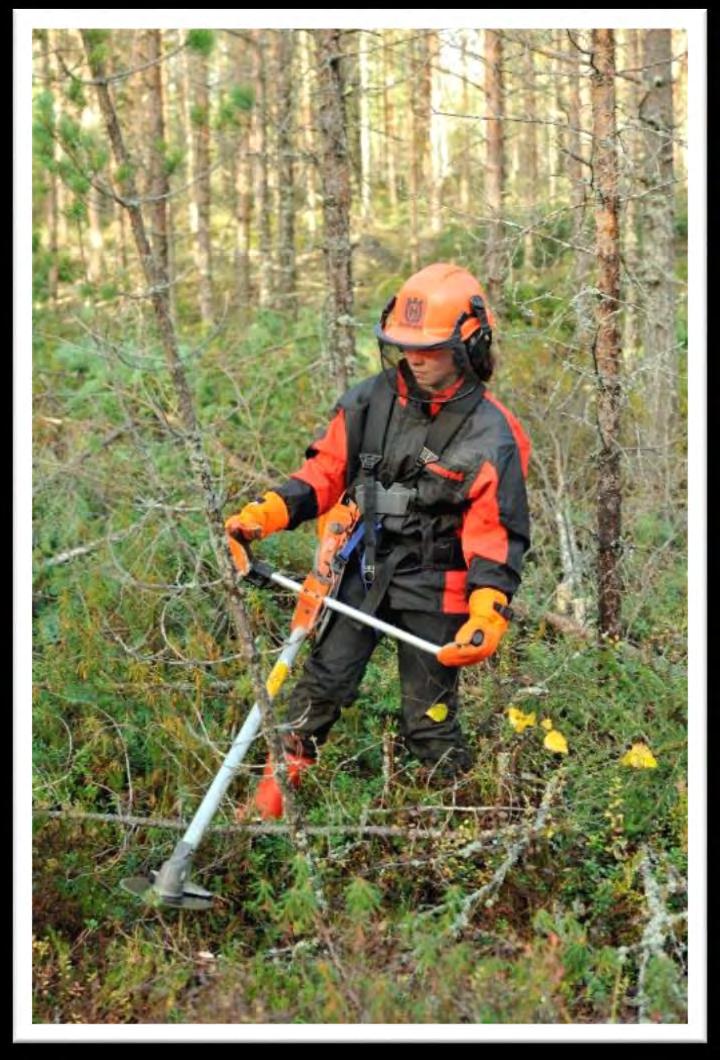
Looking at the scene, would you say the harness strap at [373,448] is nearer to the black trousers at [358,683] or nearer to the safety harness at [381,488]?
the safety harness at [381,488]

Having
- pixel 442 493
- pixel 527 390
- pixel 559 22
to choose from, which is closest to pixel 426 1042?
pixel 442 493

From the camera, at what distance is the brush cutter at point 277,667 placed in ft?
13.4

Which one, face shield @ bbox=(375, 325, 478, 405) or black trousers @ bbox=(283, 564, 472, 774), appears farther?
black trousers @ bbox=(283, 564, 472, 774)

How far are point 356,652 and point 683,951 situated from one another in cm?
171

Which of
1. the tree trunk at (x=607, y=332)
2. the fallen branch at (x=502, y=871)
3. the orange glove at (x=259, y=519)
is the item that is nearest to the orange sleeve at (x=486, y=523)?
the orange glove at (x=259, y=519)

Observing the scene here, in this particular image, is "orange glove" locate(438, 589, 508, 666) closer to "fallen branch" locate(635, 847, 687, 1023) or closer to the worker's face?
the worker's face

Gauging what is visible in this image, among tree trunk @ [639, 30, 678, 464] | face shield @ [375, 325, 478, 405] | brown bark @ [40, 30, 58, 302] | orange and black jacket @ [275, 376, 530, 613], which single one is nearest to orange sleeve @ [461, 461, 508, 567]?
orange and black jacket @ [275, 376, 530, 613]

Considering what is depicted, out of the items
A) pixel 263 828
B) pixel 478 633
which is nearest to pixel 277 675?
pixel 263 828

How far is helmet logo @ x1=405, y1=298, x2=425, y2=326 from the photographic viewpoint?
4.29 m

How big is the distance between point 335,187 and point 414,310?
307 cm

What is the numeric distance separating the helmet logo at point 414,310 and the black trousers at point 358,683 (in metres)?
1.08

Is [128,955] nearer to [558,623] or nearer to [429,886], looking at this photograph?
[429,886]

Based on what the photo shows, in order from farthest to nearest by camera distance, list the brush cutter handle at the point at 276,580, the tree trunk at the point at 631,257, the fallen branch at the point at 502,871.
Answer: the tree trunk at the point at 631,257, the brush cutter handle at the point at 276,580, the fallen branch at the point at 502,871

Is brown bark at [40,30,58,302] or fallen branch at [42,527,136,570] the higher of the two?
brown bark at [40,30,58,302]
